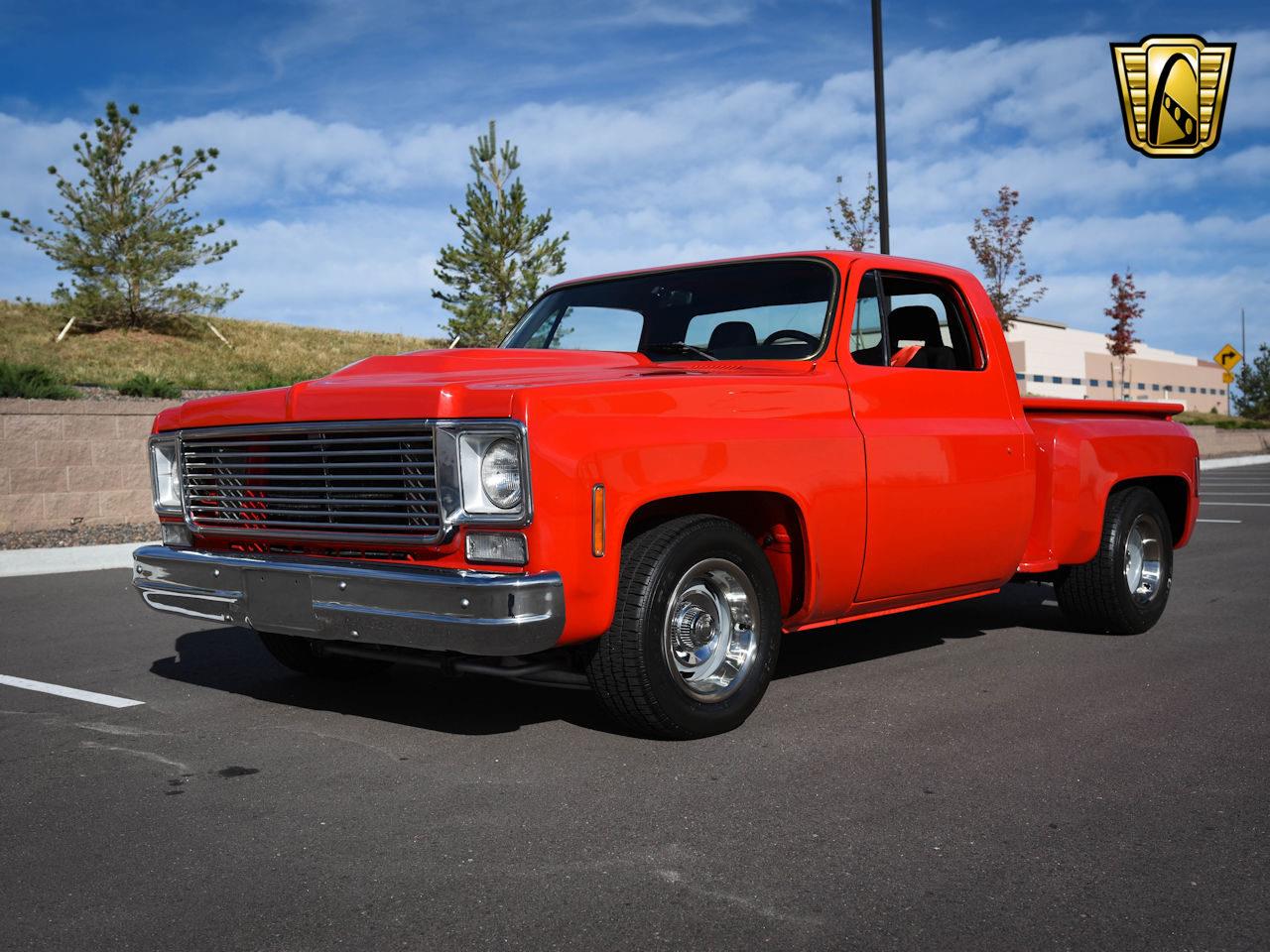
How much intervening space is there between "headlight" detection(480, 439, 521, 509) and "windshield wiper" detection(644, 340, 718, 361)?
5.58 feet

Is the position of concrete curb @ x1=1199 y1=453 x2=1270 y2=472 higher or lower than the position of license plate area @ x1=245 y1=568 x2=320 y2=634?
lower

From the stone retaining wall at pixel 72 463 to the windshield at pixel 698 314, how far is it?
8953 mm

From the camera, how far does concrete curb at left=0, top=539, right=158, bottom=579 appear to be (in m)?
10.8

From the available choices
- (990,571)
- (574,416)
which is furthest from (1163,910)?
(990,571)

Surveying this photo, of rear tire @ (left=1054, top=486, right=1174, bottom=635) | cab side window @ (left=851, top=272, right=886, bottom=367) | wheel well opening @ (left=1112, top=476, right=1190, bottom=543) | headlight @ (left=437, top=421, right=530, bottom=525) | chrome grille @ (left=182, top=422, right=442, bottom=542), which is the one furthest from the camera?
wheel well opening @ (left=1112, top=476, right=1190, bottom=543)

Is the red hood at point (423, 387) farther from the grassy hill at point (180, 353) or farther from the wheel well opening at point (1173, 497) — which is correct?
the grassy hill at point (180, 353)

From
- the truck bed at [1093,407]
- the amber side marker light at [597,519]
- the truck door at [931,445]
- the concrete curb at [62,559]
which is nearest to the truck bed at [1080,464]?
the truck bed at [1093,407]

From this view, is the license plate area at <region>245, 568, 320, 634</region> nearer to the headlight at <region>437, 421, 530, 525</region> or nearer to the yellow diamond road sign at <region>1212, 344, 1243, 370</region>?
the headlight at <region>437, 421, 530, 525</region>

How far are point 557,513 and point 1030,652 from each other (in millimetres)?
3459

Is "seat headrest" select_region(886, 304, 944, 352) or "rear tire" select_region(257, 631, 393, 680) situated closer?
"rear tire" select_region(257, 631, 393, 680)

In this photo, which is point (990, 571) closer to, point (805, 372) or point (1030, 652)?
point (1030, 652)

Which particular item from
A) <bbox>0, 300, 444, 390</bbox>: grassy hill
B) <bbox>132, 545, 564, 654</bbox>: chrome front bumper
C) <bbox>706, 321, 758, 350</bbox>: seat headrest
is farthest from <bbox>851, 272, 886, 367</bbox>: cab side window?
<bbox>0, 300, 444, 390</bbox>: grassy hill

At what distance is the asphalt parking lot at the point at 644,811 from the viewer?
117 inches

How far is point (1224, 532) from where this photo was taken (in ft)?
43.3
